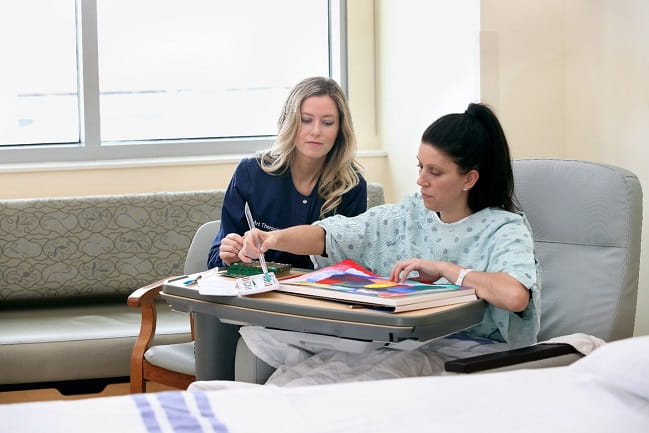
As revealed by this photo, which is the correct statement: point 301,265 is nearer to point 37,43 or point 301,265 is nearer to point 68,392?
point 68,392

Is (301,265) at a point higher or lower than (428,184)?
lower

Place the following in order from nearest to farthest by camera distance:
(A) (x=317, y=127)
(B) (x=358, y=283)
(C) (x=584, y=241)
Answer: (B) (x=358, y=283) → (C) (x=584, y=241) → (A) (x=317, y=127)

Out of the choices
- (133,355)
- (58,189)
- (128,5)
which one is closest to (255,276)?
(133,355)

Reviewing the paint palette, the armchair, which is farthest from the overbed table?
the armchair

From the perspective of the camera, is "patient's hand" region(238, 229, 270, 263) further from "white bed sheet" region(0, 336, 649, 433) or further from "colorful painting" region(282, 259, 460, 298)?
"white bed sheet" region(0, 336, 649, 433)

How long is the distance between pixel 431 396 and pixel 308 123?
4.58 ft

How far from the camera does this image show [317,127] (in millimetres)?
2756

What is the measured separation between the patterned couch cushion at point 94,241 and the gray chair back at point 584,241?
67.9 inches

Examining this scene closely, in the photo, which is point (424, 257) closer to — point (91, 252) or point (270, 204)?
point (270, 204)

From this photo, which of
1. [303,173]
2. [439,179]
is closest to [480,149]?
[439,179]

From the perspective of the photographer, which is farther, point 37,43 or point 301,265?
point 37,43

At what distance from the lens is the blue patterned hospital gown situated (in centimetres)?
216

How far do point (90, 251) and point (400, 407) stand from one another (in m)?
2.52

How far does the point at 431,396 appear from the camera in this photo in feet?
5.03
